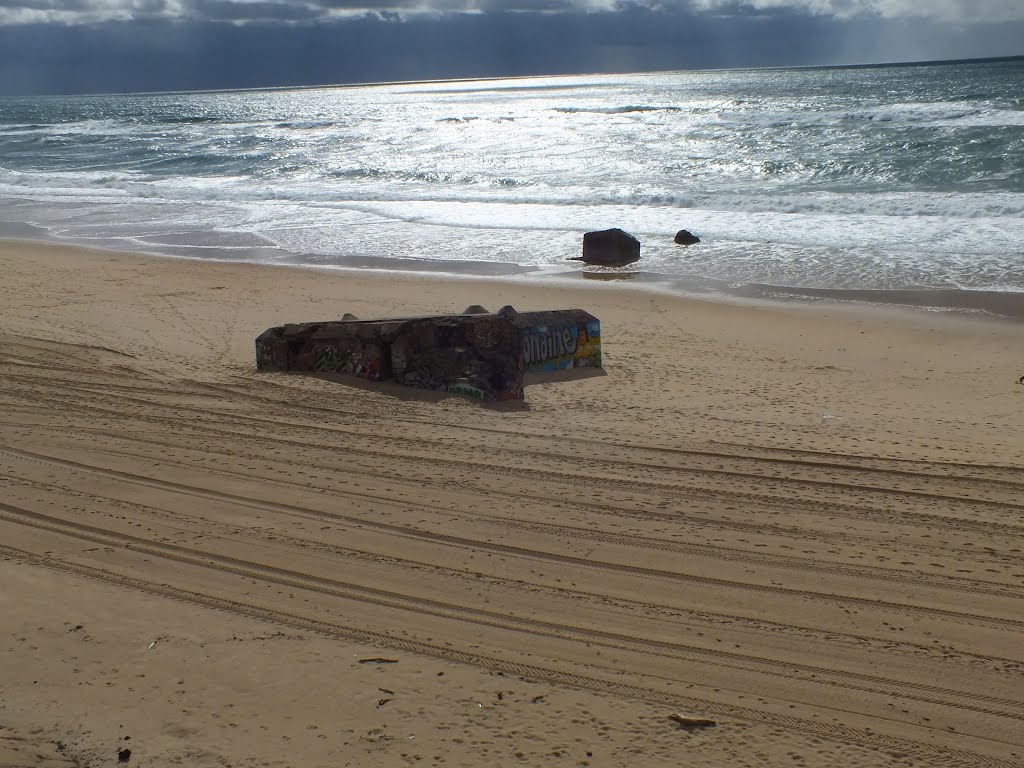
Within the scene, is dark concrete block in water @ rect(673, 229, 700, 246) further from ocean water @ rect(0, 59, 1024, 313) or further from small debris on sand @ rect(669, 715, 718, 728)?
small debris on sand @ rect(669, 715, 718, 728)

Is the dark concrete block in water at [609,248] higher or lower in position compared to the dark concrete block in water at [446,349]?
higher

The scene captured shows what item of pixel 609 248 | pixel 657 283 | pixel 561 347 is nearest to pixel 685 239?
pixel 609 248

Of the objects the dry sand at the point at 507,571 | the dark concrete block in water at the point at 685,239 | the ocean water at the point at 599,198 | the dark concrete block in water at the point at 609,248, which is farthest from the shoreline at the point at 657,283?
the dry sand at the point at 507,571

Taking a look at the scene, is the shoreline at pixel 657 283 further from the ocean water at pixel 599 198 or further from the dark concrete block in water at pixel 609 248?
the dark concrete block in water at pixel 609 248

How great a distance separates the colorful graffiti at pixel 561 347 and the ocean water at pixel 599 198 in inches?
185

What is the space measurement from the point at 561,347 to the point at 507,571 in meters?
4.29

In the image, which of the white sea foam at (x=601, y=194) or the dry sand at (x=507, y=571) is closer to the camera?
the dry sand at (x=507, y=571)

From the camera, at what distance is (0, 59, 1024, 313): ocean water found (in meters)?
15.0

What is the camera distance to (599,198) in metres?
22.9

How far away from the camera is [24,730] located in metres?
3.13

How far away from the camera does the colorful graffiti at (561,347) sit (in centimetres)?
835

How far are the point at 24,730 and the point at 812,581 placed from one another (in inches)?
121

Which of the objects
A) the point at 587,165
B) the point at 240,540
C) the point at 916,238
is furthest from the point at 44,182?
the point at 240,540

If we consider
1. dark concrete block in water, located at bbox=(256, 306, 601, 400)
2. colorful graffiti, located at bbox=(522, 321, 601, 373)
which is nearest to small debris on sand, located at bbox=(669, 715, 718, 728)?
dark concrete block in water, located at bbox=(256, 306, 601, 400)
